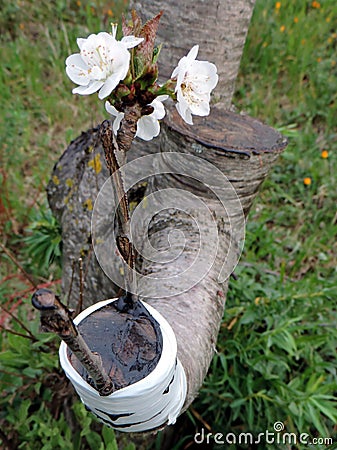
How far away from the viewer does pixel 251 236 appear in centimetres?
171

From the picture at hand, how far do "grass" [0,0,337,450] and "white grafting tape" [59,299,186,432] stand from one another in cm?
48

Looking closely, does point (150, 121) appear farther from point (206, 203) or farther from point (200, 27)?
point (200, 27)

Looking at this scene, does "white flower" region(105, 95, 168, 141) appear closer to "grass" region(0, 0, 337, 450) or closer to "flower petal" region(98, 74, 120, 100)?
"flower petal" region(98, 74, 120, 100)

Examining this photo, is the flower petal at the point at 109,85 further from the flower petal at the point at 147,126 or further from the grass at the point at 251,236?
the grass at the point at 251,236

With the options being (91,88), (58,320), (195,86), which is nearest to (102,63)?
(91,88)

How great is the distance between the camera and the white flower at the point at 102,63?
463 mm

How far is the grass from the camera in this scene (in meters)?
1.27

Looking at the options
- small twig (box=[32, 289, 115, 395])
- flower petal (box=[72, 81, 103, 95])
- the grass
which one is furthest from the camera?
the grass

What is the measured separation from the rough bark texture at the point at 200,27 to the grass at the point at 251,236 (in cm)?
66

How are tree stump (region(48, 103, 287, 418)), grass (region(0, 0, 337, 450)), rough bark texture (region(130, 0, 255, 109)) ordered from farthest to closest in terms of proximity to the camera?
grass (region(0, 0, 337, 450)) < rough bark texture (region(130, 0, 255, 109)) < tree stump (region(48, 103, 287, 418))

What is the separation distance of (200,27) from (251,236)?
858 millimetres

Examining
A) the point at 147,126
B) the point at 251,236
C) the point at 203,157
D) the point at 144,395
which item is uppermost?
the point at 147,126

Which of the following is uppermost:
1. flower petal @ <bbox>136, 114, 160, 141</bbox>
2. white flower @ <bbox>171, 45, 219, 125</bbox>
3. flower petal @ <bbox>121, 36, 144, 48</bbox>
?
flower petal @ <bbox>121, 36, 144, 48</bbox>

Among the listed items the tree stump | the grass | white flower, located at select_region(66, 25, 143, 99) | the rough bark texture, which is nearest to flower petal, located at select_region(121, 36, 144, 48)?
white flower, located at select_region(66, 25, 143, 99)
